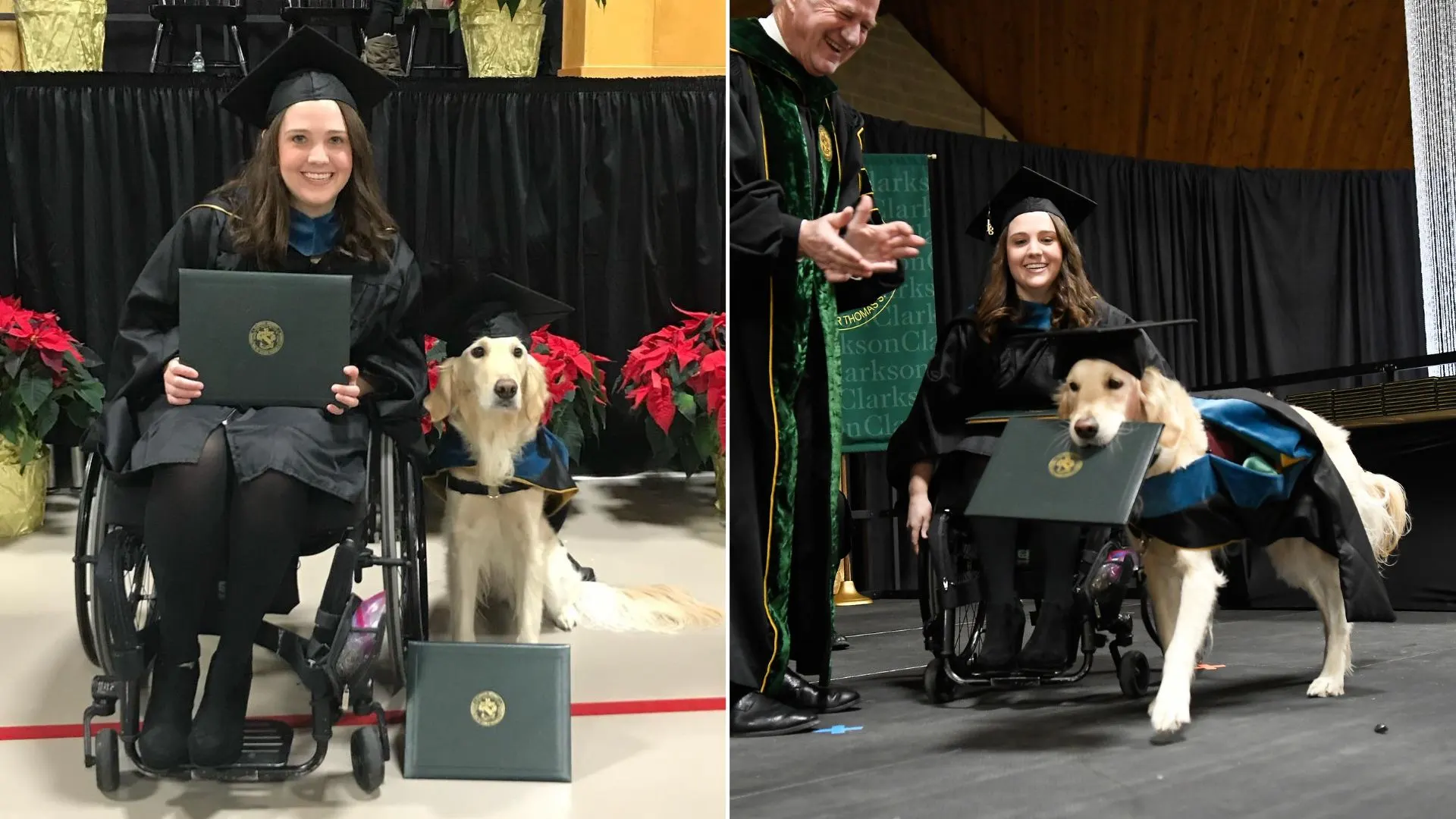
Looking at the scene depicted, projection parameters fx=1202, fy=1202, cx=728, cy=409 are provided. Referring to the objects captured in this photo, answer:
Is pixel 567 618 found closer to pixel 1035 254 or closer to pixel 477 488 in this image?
pixel 477 488

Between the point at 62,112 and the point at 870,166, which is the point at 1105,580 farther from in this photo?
the point at 870,166

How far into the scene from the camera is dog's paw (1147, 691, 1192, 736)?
2.27 m

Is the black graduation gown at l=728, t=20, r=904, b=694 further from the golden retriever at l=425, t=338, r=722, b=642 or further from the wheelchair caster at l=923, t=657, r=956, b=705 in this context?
the wheelchair caster at l=923, t=657, r=956, b=705

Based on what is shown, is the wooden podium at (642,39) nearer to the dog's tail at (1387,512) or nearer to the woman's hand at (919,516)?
the woman's hand at (919,516)

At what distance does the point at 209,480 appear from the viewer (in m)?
1.88

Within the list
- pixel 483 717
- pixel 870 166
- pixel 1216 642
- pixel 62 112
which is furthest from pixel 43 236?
pixel 870 166

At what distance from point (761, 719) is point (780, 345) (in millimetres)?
760

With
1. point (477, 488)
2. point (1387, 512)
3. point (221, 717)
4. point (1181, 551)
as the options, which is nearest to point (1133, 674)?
point (1181, 551)

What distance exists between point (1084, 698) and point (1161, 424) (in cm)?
80

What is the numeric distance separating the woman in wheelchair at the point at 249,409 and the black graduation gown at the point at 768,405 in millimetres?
667

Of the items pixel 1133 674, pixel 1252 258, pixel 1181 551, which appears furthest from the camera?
pixel 1252 258

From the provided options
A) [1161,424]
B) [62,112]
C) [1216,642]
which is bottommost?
[1216,642]

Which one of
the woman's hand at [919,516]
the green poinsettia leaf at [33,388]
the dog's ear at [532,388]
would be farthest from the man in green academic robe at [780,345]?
the green poinsettia leaf at [33,388]

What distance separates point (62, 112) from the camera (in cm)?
208
